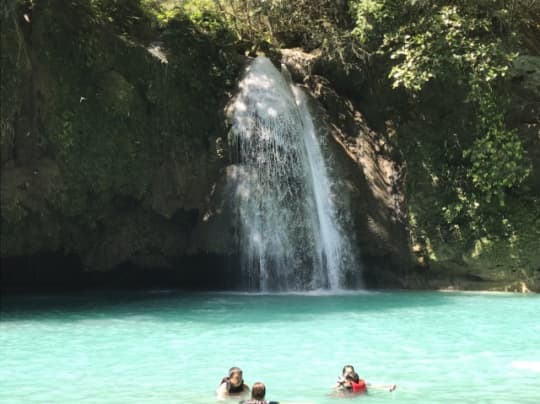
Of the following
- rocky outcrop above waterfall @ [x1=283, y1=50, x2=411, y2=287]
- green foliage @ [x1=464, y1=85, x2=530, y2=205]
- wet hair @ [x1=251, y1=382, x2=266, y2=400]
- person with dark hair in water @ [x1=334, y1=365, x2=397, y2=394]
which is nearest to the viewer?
wet hair @ [x1=251, y1=382, x2=266, y2=400]

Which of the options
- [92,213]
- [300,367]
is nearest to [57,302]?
[92,213]

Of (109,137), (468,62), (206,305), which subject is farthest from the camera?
(468,62)

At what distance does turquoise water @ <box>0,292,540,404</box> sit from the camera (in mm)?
9016

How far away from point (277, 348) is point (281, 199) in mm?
8808

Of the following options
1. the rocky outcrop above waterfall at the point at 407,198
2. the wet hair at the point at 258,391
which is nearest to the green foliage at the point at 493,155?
the rocky outcrop above waterfall at the point at 407,198

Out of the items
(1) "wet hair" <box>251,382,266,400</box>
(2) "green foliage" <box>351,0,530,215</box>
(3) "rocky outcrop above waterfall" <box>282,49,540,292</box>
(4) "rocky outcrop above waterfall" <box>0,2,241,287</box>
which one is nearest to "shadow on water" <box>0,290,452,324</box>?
(3) "rocky outcrop above waterfall" <box>282,49,540,292</box>

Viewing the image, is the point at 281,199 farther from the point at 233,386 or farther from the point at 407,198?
the point at 233,386

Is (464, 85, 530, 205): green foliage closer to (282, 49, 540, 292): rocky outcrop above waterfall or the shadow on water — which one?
(282, 49, 540, 292): rocky outcrop above waterfall

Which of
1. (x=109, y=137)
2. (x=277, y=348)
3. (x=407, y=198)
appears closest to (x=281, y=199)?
(x=407, y=198)

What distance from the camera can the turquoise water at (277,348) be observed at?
9.02 meters

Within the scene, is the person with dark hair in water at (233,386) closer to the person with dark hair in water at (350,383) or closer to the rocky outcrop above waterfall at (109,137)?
the person with dark hair in water at (350,383)

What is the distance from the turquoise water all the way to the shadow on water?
45 mm

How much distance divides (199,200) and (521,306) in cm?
856

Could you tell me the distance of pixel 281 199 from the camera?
2008cm
